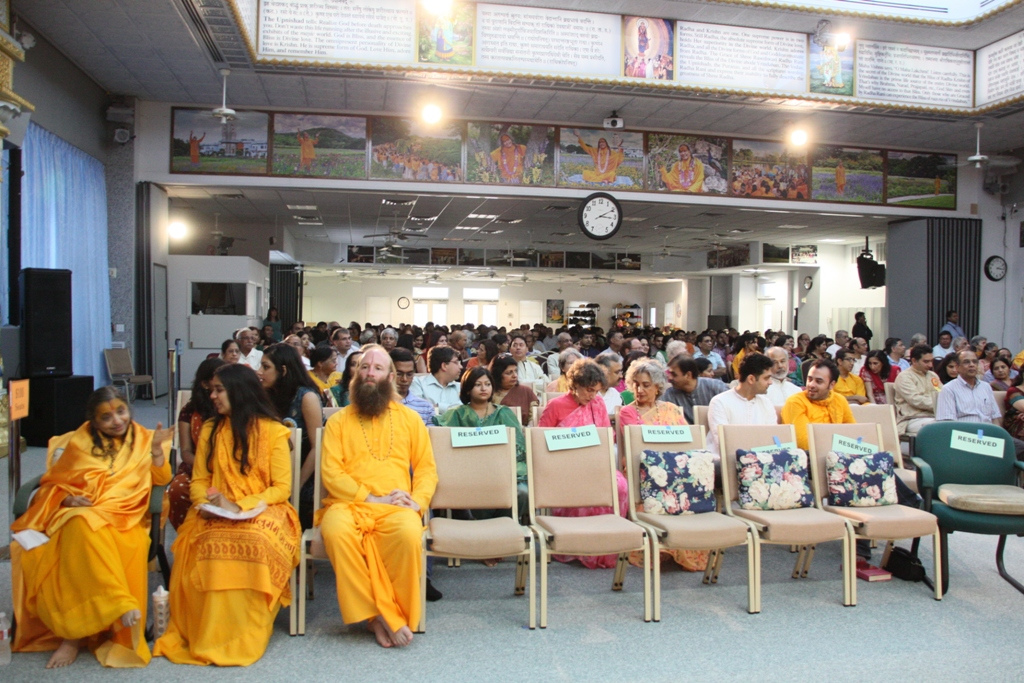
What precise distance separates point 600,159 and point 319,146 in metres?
3.89

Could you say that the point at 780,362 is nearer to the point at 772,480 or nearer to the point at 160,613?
the point at 772,480

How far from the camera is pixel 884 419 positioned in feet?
15.9

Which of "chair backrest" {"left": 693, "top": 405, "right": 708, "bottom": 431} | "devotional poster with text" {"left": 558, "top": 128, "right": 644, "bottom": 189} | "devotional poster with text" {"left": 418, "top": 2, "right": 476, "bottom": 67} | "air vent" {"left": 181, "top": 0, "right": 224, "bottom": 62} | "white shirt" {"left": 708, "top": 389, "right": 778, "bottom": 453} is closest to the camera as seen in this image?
"white shirt" {"left": 708, "top": 389, "right": 778, "bottom": 453}

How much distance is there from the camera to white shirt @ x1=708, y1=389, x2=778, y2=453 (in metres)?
4.84

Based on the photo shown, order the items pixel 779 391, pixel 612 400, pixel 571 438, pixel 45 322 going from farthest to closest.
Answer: pixel 45 322
pixel 779 391
pixel 612 400
pixel 571 438

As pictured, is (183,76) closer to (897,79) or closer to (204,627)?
(204,627)

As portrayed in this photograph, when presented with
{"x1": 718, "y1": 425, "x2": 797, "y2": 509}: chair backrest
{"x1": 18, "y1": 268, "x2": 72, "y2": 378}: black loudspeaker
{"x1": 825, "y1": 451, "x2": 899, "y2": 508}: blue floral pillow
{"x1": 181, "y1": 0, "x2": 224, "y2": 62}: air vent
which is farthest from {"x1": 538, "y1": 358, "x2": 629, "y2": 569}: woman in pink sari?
{"x1": 18, "y1": 268, "x2": 72, "y2": 378}: black loudspeaker

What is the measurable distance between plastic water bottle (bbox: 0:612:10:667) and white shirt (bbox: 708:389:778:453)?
147 inches

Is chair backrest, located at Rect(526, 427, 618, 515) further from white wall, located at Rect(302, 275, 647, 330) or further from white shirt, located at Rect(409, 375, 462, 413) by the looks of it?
white wall, located at Rect(302, 275, 647, 330)

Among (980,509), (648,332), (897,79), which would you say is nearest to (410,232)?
(648,332)

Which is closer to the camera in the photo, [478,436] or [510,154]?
[478,436]

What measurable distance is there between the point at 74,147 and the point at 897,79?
989cm

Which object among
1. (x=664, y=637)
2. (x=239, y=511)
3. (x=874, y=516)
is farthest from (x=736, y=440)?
(x=239, y=511)

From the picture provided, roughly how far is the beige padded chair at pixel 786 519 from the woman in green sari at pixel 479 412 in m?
1.15
